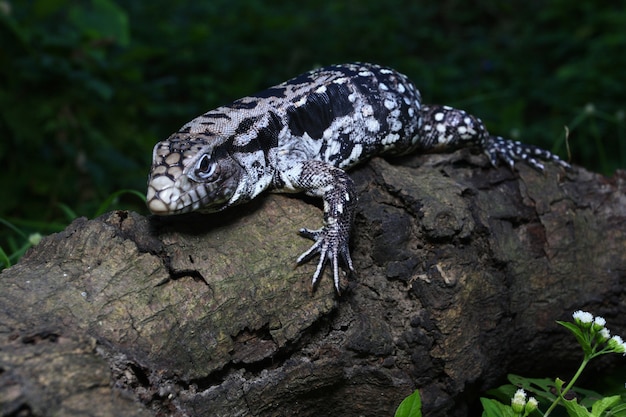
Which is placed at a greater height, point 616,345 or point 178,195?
point 178,195

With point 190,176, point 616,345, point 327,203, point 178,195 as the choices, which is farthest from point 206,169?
point 616,345

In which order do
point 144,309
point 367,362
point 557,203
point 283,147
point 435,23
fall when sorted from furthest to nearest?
point 435,23, point 557,203, point 283,147, point 367,362, point 144,309

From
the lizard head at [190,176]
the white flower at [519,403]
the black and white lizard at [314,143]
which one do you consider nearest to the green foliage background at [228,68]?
the black and white lizard at [314,143]

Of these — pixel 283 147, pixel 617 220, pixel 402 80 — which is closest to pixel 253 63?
pixel 402 80

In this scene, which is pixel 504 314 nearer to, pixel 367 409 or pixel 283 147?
pixel 367 409

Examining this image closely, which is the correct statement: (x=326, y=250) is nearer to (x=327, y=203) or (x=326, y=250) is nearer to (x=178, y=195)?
(x=327, y=203)

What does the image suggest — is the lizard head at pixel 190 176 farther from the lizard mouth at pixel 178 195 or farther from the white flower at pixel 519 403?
the white flower at pixel 519 403

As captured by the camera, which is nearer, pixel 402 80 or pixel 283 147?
pixel 283 147

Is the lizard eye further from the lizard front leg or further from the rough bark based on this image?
the lizard front leg
